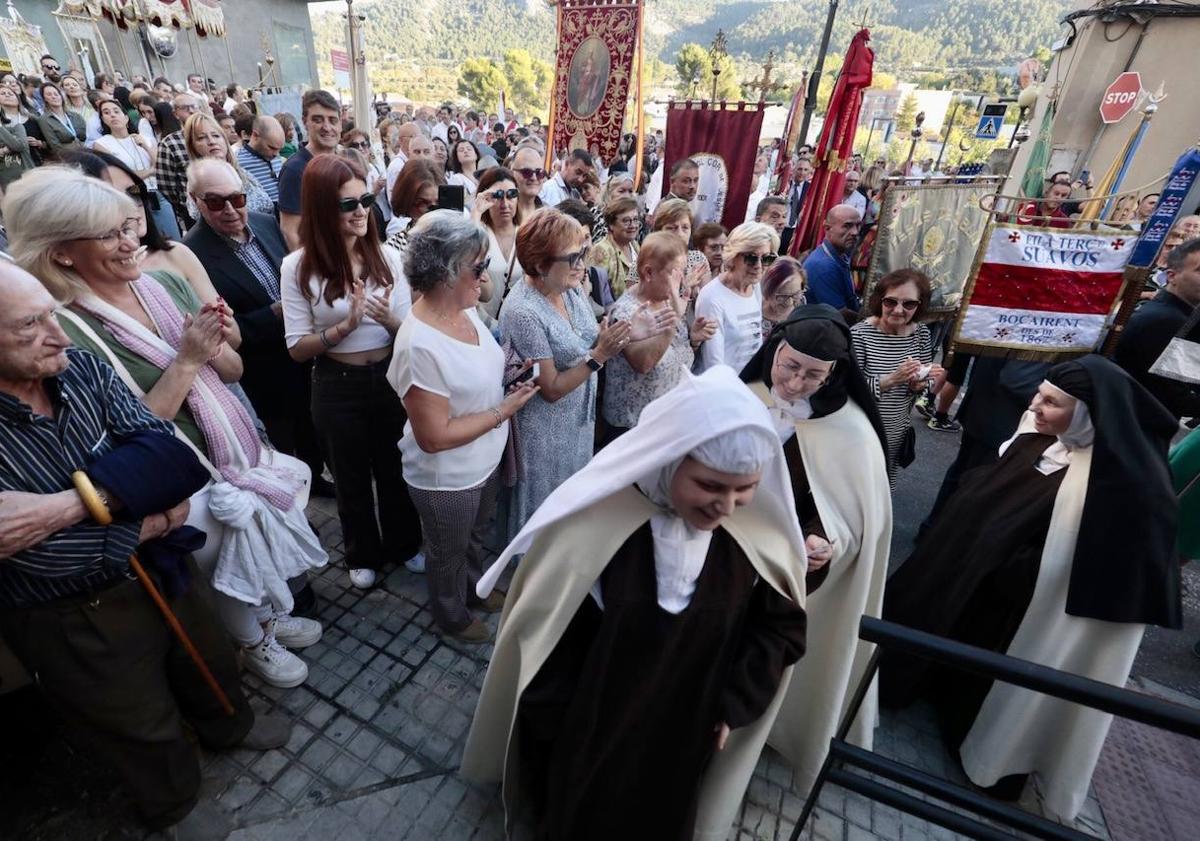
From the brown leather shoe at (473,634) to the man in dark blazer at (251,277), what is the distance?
183cm

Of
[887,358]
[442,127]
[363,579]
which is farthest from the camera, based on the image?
[442,127]

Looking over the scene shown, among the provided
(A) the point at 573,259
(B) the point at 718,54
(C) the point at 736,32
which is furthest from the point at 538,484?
(C) the point at 736,32

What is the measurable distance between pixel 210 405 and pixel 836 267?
471cm

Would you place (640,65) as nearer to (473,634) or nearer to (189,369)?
(189,369)

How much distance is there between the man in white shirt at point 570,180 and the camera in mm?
6180

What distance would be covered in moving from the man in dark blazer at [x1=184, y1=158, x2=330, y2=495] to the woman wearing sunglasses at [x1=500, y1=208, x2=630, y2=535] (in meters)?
1.46

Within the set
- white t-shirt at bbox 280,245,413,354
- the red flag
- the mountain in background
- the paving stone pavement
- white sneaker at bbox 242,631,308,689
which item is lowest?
the paving stone pavement

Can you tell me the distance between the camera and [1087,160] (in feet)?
49.0

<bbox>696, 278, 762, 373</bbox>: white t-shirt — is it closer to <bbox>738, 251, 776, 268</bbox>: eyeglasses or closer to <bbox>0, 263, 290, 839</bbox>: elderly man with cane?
<bbox>738, 251, 776, 268</bbox>: eyeglasses

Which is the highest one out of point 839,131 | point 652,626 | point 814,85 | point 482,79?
point 482,79

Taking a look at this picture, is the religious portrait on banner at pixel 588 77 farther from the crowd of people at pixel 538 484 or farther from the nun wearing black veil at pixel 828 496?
the nun wearing black veil at pixel 828 496

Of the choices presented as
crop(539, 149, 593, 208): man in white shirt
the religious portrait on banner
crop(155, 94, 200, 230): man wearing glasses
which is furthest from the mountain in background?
crop(155, 94, 200, 230): man wearing glasses

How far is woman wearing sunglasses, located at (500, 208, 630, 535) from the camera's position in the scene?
2.95 m

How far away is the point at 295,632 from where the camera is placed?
124 inches
